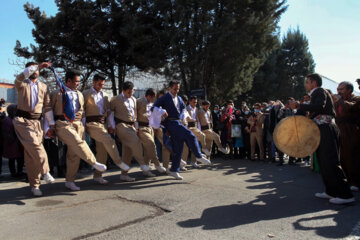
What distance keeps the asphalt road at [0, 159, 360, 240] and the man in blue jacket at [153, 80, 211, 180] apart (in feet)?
1.35

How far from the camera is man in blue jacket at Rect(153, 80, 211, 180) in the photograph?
240 inches

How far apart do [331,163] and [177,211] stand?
240cm

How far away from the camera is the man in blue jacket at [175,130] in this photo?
6.11m

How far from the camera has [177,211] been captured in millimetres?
3990

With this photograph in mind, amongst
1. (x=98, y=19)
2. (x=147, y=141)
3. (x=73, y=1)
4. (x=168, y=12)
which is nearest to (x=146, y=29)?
(x=168, y=12)

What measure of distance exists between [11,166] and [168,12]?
1014cm

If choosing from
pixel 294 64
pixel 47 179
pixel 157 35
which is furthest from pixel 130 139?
pixel 294 64

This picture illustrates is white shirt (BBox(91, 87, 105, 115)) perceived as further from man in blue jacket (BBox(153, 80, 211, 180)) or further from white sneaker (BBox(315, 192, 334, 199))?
white sneaker (BBox(315, 192, 334, 199))

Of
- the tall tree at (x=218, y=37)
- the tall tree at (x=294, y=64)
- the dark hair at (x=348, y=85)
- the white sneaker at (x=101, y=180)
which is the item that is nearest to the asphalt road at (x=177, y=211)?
the white sneaker at (x=101, y=180)

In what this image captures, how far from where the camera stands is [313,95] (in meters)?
4.67

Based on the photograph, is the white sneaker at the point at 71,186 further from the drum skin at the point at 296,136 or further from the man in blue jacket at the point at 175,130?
the drum skin at the point at 296,136

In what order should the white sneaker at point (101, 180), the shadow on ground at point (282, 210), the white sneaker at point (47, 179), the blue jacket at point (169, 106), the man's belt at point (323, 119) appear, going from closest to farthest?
1. the shadow on ground at point (282, 210)
2. the man's belt at point (323, 119)
3. the white sneaker at point (47, 179)
4. the white sneaker at point (101, 180)
5. the blue jacket at point (169, 106)

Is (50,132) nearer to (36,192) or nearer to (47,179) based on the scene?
(47,179)

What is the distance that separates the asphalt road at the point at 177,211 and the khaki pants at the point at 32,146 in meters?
0.41
